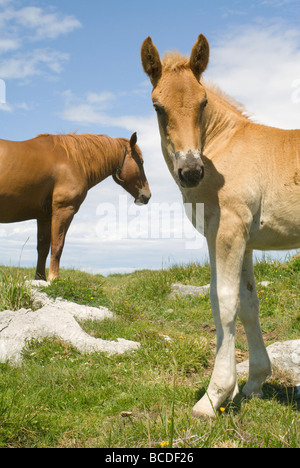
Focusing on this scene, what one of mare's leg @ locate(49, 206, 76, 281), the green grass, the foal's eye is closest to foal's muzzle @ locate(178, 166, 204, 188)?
the foal's eye

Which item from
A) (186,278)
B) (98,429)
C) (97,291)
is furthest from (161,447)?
(186,278)

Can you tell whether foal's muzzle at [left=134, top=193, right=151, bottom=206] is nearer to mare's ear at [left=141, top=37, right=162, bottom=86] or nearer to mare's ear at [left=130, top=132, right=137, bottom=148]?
mare's ear at [left=130, top=132, right=137, bottom=148]

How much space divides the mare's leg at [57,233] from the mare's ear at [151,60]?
5.42 metres

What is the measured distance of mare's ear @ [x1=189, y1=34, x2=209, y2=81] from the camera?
380 cm

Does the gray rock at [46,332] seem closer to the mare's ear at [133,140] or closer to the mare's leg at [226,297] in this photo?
the mare's leg at [226,297]

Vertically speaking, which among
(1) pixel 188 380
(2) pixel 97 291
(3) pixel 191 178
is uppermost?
(3) pixel 191 178

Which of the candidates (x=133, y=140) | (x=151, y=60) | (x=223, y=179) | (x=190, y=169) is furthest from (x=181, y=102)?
(x=133, y=140)

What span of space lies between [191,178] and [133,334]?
3647 millimetres

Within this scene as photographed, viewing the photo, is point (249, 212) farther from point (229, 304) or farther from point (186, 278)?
point (186, 278)

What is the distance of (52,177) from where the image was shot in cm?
910

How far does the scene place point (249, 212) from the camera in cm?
379

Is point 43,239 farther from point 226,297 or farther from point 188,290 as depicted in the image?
point 226,297

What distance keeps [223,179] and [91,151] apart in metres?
6.25

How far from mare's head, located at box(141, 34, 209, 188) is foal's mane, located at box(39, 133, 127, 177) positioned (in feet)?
18.9
